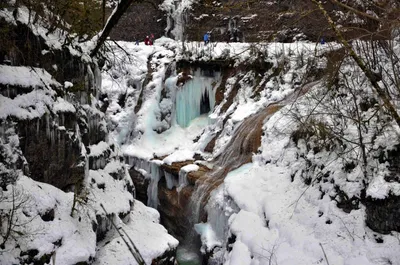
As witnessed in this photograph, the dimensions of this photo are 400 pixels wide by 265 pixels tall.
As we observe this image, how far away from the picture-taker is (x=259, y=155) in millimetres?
10133

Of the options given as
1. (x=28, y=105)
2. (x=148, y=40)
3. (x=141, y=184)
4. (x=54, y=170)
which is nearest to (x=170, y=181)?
(x=141, y=184)

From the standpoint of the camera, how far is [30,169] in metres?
6.04

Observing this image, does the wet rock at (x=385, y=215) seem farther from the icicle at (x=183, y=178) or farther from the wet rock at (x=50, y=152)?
the icicle at (x=183, y=178)

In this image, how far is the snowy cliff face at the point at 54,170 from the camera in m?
5.23

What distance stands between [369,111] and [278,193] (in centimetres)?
281

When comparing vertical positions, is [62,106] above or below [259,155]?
above

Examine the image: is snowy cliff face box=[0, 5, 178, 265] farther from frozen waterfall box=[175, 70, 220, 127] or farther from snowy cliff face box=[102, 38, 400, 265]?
frozen waterfall box=[175, 70, 220, 127]

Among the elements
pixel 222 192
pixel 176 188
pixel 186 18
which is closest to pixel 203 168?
pixel 176 188

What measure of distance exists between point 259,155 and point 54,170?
5.77 meters

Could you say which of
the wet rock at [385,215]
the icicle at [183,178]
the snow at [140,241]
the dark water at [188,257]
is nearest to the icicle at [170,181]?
the icicle at [183,178]

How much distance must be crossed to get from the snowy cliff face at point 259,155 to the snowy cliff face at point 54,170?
1699 millimetres

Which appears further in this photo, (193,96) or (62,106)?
(193,96)

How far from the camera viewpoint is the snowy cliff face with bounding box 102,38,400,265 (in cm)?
655

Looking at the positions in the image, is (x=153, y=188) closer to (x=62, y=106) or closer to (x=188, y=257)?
(x=188, y=257)
